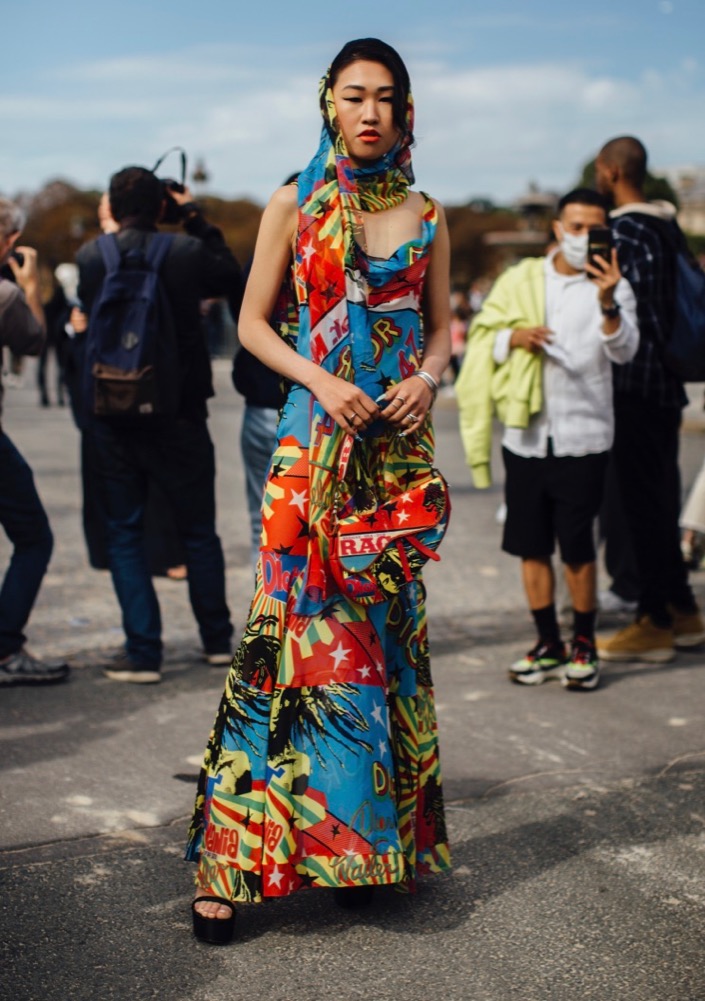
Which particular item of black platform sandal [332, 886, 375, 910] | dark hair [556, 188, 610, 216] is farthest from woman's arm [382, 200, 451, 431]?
dark hair [556, 188, 610, 216]

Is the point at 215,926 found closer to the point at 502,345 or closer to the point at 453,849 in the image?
the point at 453,849

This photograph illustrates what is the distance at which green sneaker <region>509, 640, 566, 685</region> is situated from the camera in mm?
5777

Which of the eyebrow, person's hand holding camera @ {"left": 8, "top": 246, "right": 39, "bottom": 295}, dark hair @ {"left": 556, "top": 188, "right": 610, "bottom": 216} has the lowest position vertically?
person's hand holding camera @ {"left": 8, "top": 246, "right": 39, "bottom": 295}

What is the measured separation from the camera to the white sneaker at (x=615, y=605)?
7.07m

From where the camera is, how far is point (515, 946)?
3.31 meters

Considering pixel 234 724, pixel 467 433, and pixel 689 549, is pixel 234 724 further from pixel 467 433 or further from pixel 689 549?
pixel 689 549

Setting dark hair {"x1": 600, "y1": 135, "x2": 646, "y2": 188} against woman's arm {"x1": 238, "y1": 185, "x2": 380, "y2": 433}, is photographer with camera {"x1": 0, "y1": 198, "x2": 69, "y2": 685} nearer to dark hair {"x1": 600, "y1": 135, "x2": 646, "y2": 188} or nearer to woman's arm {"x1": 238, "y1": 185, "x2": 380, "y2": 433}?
woman's arm {"x1": 238, "y1": 185, "x2": 380, "y2": 433}

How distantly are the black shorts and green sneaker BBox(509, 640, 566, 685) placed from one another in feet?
1.39

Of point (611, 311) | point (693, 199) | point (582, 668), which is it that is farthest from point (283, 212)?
point (693, 199)

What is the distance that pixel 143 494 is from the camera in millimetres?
5762

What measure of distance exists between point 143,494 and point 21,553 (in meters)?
0.55

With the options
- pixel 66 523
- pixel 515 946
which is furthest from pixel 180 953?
pixel 66 523

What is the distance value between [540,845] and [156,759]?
4.64ft

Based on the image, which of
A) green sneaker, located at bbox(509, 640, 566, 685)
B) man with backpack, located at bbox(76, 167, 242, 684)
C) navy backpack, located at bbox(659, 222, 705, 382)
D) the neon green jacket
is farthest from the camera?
navy backpack, located at bbox(659, 222, 705, 382)
